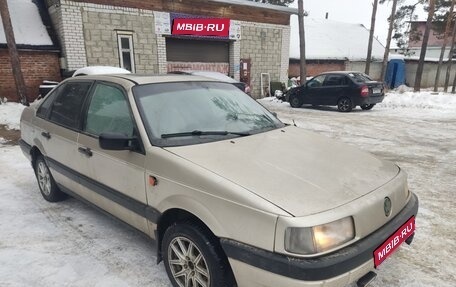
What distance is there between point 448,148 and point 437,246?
4715 millimetres

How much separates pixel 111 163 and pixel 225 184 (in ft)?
4.20

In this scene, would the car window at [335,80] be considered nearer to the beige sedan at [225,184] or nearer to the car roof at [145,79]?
the beige sedan at [225,184]

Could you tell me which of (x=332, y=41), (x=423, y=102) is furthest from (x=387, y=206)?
(x=332, y=41)

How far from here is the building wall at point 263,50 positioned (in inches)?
648

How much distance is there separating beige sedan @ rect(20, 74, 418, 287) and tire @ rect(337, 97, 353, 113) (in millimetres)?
9889

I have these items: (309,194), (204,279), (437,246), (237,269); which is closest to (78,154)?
(204,279)

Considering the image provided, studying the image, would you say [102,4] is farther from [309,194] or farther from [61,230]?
[309,194]

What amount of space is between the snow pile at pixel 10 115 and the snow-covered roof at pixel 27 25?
248 centimetres

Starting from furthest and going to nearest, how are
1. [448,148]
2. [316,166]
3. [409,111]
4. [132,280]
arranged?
[409,111]
[448,148]
[132,280]
[316,166]

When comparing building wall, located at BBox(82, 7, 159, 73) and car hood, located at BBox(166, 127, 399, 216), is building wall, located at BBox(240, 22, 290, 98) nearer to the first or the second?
building wall, located at BBox(82, 7, 159, 73)

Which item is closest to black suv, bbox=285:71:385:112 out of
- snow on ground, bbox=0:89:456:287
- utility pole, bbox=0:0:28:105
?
snow on ground, bbox=0:89:456:287

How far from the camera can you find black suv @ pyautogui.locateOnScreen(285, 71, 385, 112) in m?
12.1

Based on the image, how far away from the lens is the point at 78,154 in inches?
130

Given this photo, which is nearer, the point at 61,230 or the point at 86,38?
the point at 61,230
